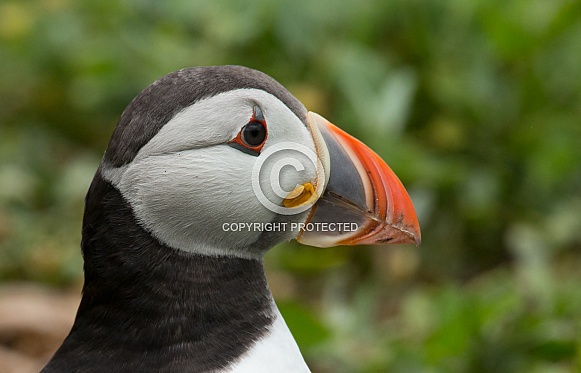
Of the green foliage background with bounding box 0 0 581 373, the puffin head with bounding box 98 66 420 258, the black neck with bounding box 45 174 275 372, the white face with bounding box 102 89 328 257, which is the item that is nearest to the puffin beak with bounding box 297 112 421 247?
the puffin head with bounding box 98 66 420 258

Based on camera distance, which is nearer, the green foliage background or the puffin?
the puffin

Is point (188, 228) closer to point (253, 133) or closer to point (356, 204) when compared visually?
point (253, 133)

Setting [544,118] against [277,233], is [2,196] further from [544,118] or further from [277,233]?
[277,233]

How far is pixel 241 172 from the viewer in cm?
201

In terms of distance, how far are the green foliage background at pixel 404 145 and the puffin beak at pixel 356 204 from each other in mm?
1102

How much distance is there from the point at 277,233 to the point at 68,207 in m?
2.45

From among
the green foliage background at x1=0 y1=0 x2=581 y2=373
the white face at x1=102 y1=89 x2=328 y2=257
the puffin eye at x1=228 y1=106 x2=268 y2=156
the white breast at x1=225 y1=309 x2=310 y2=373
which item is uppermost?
the green foliage background at x1=0 y1=0 x2=581 y2=373

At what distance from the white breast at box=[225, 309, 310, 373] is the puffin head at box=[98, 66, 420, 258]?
173 millimetres

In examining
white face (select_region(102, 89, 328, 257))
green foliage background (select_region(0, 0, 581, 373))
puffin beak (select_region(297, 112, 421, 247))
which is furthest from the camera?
green foliage background (select_region(0, 0, 581, 373))

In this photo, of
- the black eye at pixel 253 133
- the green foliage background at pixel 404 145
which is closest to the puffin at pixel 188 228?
the black eye at pixel 253 133

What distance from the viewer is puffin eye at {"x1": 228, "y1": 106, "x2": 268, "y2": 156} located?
200 centimetres

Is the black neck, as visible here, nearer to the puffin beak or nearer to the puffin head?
the puffin head

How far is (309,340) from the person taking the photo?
3.21 meters

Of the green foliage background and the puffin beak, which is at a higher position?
the green foliage background
